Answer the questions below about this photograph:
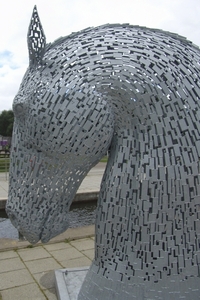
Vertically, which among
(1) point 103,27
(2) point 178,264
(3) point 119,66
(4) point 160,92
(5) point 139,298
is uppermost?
(1) point 103,27

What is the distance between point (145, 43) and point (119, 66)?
0.19 metres

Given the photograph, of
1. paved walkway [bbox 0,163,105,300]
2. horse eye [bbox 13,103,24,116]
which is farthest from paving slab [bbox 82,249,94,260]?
horse eye [bbox 13,103,24,116]

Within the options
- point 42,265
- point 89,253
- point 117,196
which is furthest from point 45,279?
point 117,196

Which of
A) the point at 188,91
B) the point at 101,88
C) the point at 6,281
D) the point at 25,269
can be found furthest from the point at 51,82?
the point at 25,269

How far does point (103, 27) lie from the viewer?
1619 mm

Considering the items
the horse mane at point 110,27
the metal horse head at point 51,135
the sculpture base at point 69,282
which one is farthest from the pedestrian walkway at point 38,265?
the horse mane at point 110,27

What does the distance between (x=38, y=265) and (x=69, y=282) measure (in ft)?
4.22

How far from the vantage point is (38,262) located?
4113mm

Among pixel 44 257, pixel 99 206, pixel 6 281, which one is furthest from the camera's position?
pixel 44 257

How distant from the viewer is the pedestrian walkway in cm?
322

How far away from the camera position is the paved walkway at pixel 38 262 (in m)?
3.25

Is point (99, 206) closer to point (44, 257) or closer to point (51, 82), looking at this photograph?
point (51, 82)

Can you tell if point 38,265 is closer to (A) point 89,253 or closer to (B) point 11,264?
(B) point 11,264

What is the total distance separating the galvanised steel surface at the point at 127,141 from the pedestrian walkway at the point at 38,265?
1.93 m
